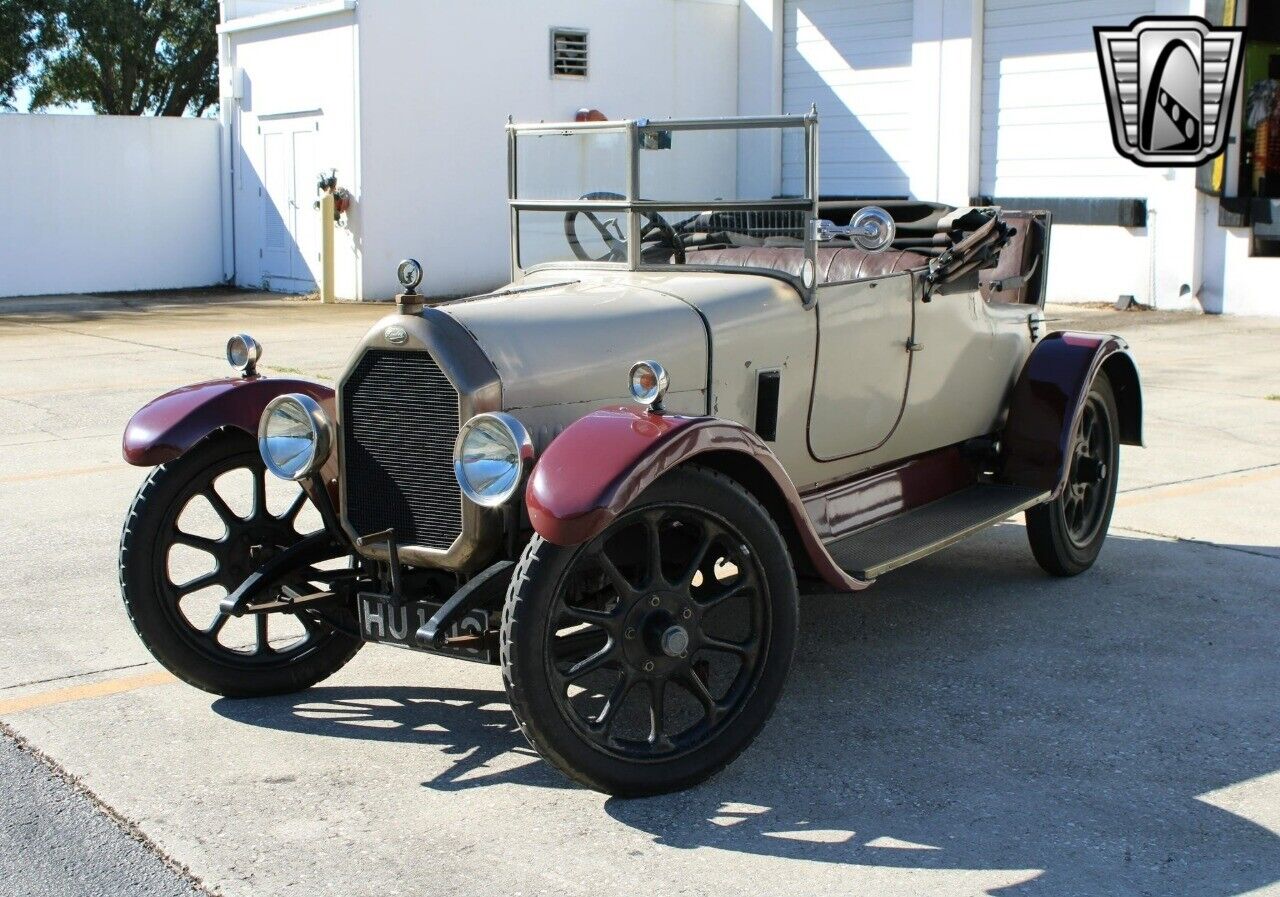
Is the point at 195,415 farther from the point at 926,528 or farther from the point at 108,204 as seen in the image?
the point at 108,204

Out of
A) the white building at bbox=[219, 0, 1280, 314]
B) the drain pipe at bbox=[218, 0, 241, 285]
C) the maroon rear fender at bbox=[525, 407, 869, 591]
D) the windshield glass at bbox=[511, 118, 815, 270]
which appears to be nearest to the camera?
the maroon rear fender at bbox=[525, 407, 869, 591]

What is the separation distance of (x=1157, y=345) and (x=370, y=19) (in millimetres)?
10068

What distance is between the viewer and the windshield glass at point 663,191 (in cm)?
497

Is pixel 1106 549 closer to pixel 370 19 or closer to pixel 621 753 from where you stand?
pixel 621 753

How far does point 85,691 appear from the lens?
4.73 meters

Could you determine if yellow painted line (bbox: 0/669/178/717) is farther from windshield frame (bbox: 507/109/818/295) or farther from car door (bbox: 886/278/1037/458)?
car door (bbox: 886/278/1037/458)

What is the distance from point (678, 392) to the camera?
454 cm

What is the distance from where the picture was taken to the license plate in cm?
391

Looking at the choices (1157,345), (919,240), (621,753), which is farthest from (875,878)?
(1157,345)

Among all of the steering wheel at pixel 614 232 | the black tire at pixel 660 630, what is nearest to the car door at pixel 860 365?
the steering wheel at pixel 614 232

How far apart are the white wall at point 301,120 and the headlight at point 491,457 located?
15195 mm

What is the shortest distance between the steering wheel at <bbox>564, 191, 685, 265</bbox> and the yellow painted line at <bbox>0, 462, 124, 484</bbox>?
4.02 m

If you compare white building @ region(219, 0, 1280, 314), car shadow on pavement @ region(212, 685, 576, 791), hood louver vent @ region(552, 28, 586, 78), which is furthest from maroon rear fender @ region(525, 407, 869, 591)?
hood louver vent @ region(552, 28, 586, 78)

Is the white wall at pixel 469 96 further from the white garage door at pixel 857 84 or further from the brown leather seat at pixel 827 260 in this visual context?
the brown leather seat at pixel 827 260
